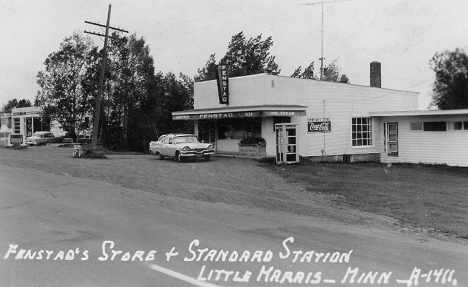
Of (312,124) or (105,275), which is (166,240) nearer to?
(105,275)

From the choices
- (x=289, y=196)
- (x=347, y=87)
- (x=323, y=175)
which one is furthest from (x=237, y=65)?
(x=289, y=196)

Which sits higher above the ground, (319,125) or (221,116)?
(221,116)

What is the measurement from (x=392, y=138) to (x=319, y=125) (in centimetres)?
551

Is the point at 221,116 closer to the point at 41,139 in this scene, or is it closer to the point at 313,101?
the point at 313,101

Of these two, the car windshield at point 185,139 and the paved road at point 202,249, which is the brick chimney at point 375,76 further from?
the paved road at point 202,249

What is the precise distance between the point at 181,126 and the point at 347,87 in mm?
32078

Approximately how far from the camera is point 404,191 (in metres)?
A: 15.3

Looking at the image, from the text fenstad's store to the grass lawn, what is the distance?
274 cm

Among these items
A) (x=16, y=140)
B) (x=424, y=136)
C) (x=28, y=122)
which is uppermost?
(x=28, y=122)

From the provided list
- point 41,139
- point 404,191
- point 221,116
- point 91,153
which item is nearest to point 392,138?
point 221,116

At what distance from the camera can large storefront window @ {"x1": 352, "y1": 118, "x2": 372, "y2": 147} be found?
97.4ft

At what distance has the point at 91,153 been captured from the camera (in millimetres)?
27625

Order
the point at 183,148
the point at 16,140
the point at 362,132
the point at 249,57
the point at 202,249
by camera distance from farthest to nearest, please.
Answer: the point at 249,57 → the point at 16,140 → the point at 362,132 → the point at 183,148 → the point at 202,249

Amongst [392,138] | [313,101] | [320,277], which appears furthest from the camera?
[392,138]
